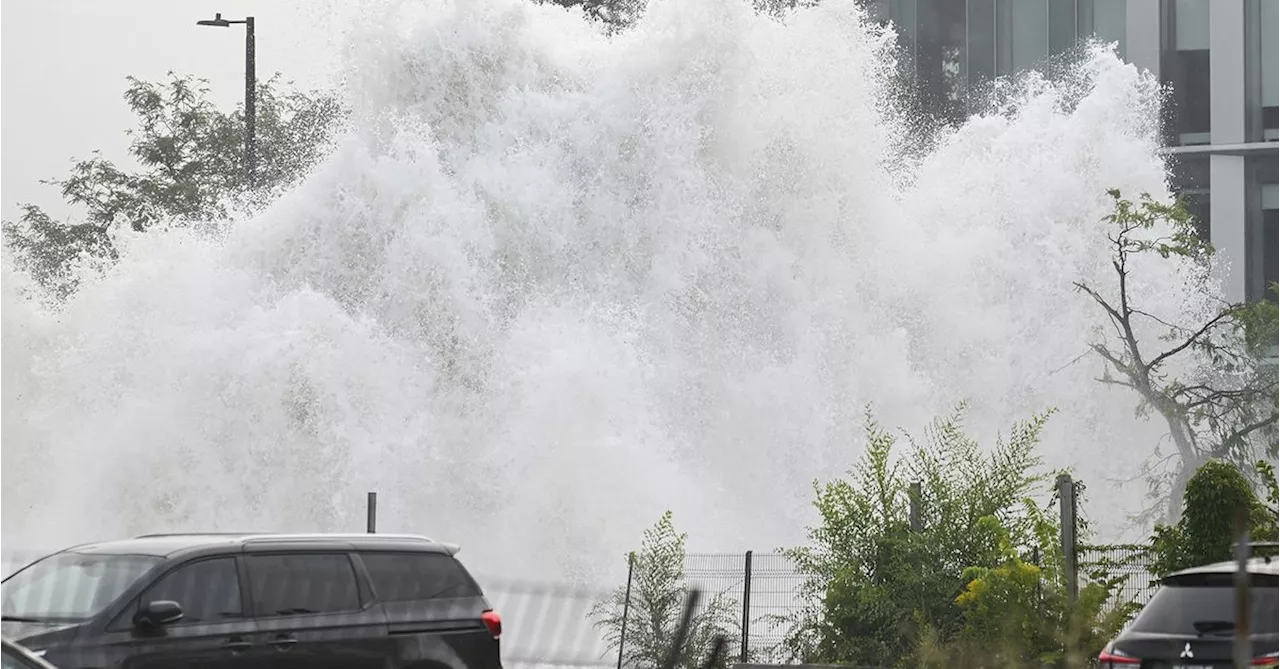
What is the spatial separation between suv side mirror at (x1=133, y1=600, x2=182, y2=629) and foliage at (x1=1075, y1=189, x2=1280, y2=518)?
724 inches

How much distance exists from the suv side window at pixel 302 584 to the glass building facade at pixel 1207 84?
1360 inches

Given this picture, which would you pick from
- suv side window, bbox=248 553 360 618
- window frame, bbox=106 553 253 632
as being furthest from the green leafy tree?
window frame, bbox=106 553 253 632

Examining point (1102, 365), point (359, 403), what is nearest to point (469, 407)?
point (359, 403)

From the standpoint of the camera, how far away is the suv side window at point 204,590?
968cm

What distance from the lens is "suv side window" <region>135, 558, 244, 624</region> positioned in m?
9.68

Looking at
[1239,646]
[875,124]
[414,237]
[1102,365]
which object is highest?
[875,124]

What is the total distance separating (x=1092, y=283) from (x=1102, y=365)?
1.31 metres

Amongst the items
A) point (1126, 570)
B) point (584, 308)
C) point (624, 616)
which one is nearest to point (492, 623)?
point (624, 616)

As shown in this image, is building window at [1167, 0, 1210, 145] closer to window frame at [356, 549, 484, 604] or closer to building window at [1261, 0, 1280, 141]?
building window at [1261, 0, 1280, 141]

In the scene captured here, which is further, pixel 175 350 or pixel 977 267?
pixel 977 267

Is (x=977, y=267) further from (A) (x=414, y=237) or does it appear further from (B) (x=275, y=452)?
(B) (x=275, y=452)

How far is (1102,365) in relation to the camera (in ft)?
94.7

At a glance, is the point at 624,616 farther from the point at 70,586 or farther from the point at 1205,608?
the point at 1205,608

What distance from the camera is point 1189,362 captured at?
1118 inches
